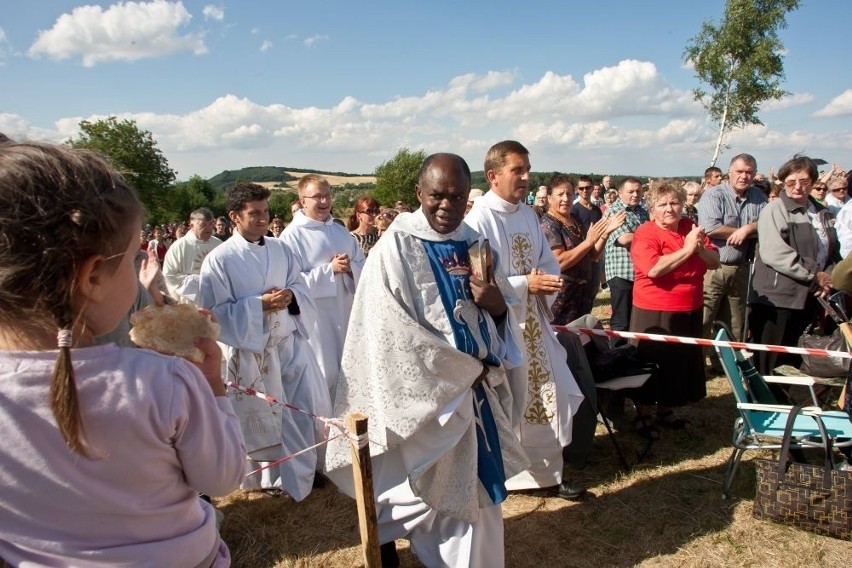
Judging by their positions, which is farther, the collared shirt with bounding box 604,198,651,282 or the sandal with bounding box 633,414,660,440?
the collared shirt with bounding box 604,198,651,282

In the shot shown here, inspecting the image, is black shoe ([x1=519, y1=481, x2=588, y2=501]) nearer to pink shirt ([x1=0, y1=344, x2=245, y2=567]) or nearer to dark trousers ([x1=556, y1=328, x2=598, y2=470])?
dark trousers ([x1=556, y1=328, x2=598, y2=470])

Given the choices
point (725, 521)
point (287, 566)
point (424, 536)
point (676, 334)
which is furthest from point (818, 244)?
point (287, 566)

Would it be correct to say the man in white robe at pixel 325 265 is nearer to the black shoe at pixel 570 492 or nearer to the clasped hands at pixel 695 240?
the black shoe at pixel 570 492

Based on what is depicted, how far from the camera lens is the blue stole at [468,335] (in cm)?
269

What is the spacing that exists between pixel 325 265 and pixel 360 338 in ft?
6.83

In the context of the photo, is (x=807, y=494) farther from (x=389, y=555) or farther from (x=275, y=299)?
(x=275, y=299)

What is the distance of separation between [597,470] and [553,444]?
0.69 meters

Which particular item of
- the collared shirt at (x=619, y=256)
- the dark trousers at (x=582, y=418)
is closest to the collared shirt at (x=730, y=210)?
the collared shirt at (x=619, y=256)

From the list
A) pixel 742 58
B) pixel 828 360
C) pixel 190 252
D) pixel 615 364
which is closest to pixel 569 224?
pixel 615 364

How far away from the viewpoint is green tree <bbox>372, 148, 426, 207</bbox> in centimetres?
7788

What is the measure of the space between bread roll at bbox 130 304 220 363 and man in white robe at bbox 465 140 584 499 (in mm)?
2509

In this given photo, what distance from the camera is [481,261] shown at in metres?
2.80

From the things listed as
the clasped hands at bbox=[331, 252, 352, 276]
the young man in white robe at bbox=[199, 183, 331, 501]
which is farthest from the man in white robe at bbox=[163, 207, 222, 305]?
Answer: the young man in white robe at bbox=[199, 183, 331, 501]

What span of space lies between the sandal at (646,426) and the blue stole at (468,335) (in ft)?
7.12
